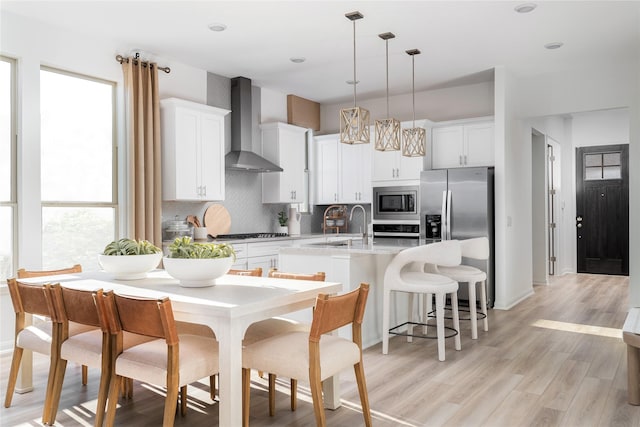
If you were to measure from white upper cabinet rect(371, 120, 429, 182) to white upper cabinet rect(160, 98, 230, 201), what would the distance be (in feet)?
7.15

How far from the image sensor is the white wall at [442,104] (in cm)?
655

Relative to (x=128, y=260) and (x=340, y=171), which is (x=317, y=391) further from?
(x=340, y=171)

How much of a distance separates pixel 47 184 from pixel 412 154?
3446 mm

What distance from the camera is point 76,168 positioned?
15.5ft

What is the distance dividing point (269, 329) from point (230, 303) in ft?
2.20

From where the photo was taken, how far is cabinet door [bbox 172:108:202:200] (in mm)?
5195

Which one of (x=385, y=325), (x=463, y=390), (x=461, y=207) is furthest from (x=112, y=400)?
(x=461, y=207)

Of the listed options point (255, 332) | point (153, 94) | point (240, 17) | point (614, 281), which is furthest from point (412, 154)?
point (614, 281)

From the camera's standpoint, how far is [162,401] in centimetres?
301

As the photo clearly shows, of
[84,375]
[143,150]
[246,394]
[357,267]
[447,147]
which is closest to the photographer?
[246,394]

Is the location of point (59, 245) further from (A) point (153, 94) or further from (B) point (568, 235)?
(B) point (568, 235)

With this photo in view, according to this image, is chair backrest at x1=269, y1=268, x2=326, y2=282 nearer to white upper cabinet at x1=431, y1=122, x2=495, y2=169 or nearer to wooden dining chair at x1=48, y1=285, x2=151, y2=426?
wooden dining chair at x1=48, y1=285, x2=151, y2=426

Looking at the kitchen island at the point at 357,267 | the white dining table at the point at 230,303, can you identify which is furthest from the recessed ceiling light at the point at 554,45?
the white dining table at the point at 230,303

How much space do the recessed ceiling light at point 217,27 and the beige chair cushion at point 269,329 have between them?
2.73 metres
